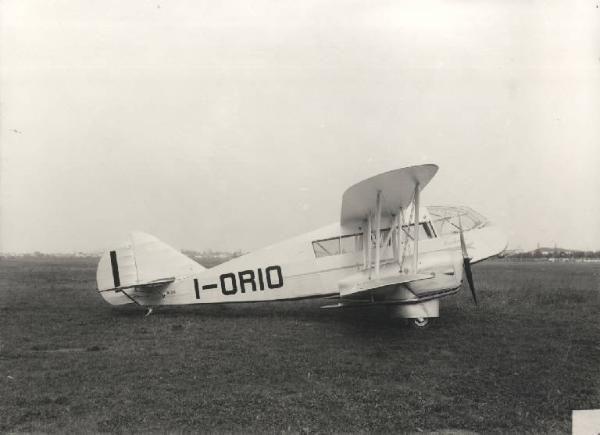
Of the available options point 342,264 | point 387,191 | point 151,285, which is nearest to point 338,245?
point 342,264

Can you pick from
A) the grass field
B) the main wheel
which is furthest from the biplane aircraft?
the grass field

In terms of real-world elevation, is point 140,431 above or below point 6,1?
below

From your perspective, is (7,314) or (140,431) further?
(7,314)

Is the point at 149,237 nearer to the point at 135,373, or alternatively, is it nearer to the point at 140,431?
the point at 135,373

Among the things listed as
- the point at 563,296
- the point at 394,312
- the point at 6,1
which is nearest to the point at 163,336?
the point at 394,312

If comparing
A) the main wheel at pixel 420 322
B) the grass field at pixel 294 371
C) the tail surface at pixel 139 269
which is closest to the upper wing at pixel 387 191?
the main wheel at pixel 420 322

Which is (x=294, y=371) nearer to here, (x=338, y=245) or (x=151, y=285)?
(x=338, y=245)
